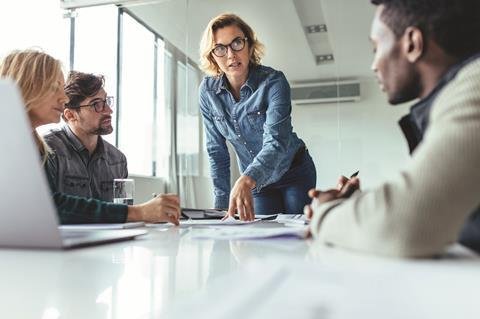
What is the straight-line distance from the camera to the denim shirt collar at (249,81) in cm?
193

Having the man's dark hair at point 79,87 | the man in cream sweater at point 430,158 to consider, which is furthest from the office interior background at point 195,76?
the man in cream sweater at point 430,158

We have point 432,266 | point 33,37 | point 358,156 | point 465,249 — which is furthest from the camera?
point 358,156

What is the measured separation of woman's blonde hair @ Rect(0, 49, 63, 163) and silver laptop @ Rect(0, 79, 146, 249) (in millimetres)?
902

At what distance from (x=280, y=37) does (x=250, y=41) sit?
2.53 metres

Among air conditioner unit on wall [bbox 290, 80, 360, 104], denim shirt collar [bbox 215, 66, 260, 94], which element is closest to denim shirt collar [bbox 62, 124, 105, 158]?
denim shirt collar [bbox 215, 66, 260, 94]

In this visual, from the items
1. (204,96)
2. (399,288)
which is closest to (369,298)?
(399,288)

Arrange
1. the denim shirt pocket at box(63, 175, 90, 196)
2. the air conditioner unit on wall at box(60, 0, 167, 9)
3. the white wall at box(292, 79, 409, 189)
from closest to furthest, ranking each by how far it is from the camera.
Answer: the denim shirt pocket at box(63, 175, 90, 196) → the air conditioner unit on wall at box(60, 0, 167, 9) → the white wall at box(292, 79, 409, 189)

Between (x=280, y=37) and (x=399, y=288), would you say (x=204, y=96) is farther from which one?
(x=280, y=37)

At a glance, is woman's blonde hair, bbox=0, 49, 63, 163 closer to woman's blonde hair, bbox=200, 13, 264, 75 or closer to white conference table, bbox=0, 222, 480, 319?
woman's blonde hair, bbox=200, 13, 264, 75

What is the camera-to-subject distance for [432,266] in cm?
45

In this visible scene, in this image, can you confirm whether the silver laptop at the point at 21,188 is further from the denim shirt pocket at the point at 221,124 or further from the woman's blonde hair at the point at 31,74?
the denim shirt pocket at the point at 221,124

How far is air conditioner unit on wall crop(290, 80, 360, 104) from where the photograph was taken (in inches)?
167

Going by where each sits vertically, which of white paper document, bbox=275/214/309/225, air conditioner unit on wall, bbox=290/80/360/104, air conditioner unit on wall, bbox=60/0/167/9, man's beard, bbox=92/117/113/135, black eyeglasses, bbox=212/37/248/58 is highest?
air conditioner unit on wall, bbox=60/0/167/9

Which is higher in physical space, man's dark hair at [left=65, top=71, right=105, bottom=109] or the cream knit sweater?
man's dark hair at [left=65, top=71, right=105, bottom=109]
